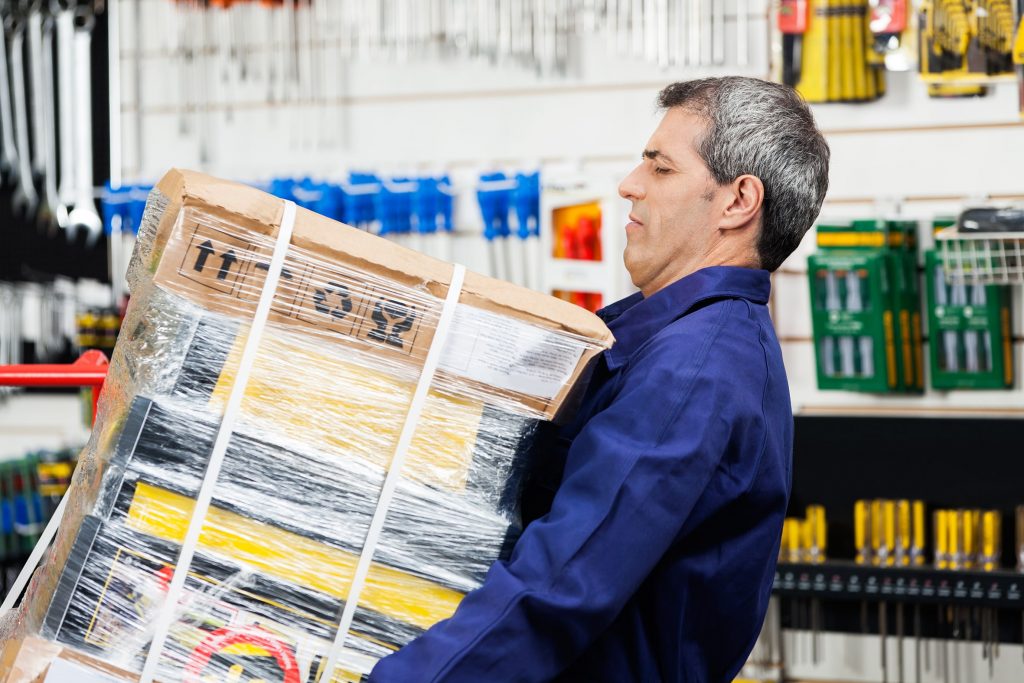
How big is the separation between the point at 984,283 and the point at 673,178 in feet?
6.00

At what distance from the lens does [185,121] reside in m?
4.12

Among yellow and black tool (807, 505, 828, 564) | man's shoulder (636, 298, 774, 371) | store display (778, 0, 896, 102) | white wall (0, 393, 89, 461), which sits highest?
store display (778, 0, 896, 102)

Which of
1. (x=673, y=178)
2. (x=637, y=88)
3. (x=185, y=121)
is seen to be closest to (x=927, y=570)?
(x=637, y=88)

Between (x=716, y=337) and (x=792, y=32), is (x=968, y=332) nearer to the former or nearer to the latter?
(x=792, y=32)

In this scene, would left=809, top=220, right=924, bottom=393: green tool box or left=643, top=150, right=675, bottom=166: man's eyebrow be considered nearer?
left=643, top=150, right=675, bottom=166: man's eyebrow

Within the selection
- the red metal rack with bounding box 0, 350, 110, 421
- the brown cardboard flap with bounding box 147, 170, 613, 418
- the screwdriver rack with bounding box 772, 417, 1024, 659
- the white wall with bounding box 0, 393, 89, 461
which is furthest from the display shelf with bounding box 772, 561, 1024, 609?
the white wall with bounding box 0, 393, 89, 461

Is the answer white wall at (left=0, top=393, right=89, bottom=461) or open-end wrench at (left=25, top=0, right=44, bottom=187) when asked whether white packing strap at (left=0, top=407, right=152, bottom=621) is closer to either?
white wall at (left=0, top=393, right=89, bottom=461)

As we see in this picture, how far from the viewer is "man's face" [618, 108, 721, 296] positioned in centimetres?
159

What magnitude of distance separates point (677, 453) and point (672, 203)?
42cm

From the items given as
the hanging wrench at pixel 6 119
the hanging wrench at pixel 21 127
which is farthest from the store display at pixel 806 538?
the hanging wrench at pixel 6 119

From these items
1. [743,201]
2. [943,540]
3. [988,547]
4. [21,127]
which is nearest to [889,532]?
[943,540]

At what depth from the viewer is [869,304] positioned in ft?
10.7

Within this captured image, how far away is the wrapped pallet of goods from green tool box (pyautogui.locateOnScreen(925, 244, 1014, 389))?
2.14 meters

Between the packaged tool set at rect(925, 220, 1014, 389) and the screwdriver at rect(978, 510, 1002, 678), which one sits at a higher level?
the packaged tool set at rect(925, 220, 1014, 389)
